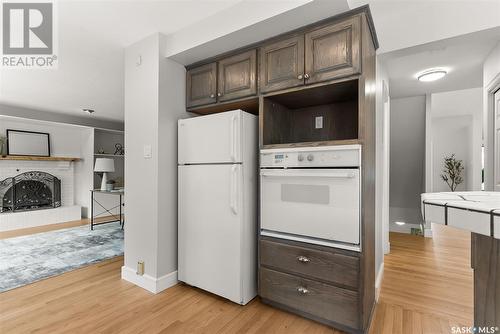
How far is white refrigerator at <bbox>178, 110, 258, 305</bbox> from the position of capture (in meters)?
2.09

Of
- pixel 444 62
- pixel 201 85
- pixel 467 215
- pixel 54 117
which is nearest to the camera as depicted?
pixel 467 215

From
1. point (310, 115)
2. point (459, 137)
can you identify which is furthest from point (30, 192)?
point (459, 137)

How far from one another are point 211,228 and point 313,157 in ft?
3.53

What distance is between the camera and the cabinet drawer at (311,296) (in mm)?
1724

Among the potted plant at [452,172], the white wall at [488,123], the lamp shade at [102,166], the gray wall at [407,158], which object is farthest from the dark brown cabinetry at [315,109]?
the potted plant at [452,172]

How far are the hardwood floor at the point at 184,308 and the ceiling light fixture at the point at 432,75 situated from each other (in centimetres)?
233

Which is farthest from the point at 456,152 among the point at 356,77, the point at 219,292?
the point at 219,292

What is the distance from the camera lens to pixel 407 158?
4.55 meters

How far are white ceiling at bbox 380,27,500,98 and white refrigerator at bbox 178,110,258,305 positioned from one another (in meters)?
1.59

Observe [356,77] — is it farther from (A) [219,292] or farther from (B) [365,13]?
(A) [219,292]

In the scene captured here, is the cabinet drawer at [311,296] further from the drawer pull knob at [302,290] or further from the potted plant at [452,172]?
the potted plant at [452,172]

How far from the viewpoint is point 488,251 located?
0.87 metres

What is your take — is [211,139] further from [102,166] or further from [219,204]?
[102,166]

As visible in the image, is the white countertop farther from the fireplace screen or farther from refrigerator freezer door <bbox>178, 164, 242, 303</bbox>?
the fireplace screen
